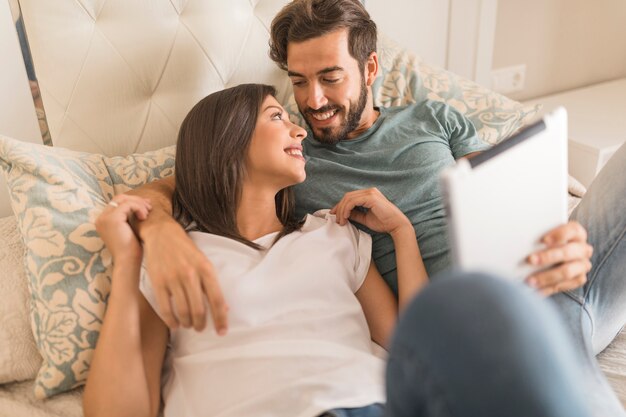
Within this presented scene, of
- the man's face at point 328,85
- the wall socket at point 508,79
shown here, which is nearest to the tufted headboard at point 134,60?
the man's face at point 328,85

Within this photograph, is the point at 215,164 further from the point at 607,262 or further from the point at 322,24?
the point at 607,262

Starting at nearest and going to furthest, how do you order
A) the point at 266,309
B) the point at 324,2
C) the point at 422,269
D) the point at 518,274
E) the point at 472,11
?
the point at 518,274, the point at 266,309, the point at 422,269, the point at 324,2, the point at 472,11

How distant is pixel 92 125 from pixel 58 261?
0.49m

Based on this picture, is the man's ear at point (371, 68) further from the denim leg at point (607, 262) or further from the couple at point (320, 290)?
the denim leg at point (607, 262)

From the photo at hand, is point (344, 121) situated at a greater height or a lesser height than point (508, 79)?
greater

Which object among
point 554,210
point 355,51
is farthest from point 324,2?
point 554,210

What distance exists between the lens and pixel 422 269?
1.06 metres

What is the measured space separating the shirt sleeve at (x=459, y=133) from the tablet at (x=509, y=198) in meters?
0.57

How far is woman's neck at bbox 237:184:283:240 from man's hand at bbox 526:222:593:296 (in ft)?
1.63

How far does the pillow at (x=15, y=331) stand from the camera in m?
1.01

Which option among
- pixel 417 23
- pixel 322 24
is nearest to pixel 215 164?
pixel 322 24

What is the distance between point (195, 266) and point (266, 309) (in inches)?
6.8

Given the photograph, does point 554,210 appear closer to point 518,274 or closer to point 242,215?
point 518,274

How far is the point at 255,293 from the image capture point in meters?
0.91
